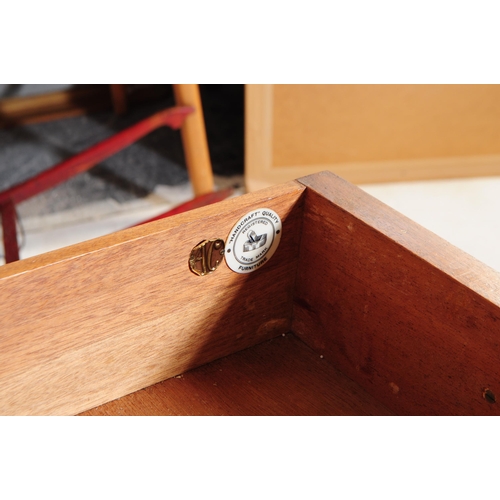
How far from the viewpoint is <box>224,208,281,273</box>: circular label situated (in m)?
0.78

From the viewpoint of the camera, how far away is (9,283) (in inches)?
24.6

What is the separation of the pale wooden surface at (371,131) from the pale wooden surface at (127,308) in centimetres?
109

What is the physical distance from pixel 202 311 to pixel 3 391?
0.25 meters

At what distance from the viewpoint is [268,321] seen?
2.98ft

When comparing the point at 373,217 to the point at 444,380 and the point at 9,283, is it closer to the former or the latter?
the point at 444,380

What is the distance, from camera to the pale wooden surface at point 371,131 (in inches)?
74.4

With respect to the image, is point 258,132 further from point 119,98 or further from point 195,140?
point 119,98

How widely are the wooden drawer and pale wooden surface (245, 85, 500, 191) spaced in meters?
1.08

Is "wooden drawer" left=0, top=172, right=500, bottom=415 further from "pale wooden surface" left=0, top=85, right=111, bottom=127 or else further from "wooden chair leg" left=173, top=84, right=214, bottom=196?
"pale wooden surface" left=0, top=85, right=111, bottom=127

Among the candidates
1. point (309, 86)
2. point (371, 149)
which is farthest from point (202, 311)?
point (371, 149)

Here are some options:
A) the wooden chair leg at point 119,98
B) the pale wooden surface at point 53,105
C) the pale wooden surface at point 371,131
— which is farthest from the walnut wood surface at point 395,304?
the pale wooden surface at point 53,105

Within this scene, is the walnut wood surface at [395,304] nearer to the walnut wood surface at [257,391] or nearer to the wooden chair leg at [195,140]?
the walnut wood surface at [257,391]

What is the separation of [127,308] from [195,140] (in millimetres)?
1120

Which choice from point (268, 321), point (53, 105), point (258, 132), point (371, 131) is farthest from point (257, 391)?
point (53, 105)
